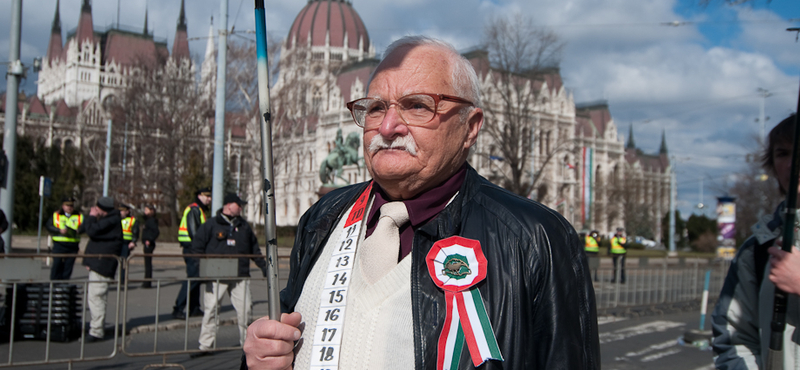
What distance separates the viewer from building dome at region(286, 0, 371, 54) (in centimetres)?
8738

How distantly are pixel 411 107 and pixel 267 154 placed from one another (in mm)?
516

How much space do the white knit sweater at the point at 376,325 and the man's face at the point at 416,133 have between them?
0.75 feet

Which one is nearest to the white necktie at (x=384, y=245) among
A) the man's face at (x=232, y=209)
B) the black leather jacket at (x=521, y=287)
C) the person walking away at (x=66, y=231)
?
the black leather jacket at (x=521, y=287)

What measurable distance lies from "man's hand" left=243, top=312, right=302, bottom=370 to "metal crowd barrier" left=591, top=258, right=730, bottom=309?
1083cm

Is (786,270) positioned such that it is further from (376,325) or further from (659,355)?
(659,355)

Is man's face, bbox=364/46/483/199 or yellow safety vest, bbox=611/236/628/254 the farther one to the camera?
yellow safety vest, bbox=611/236/628/254

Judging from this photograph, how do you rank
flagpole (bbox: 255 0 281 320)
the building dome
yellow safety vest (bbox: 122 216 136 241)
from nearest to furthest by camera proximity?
1. flagpole (bbox: 255 0 281 320)
2. yellow safety vest (bbox: 122 216 136 241)
3. the building dome

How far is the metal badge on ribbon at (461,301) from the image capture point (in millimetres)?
1485

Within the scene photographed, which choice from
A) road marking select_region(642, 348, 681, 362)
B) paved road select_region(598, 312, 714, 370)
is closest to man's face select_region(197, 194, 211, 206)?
paved road select_region(598, 312, 714, 370)

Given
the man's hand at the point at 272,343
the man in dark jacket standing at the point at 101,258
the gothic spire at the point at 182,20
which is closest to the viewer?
the man's hand at the point at 272,343

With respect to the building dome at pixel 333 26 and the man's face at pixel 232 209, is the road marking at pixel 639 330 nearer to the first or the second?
the man's face at pixel 232 209

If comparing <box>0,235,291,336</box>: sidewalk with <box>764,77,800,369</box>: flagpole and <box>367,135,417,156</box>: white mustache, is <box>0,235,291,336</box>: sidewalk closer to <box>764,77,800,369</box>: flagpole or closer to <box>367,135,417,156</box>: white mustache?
<box>367,135,417,156</box>: white mustache

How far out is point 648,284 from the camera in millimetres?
12711

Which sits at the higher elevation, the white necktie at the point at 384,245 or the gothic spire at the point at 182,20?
the gothic spire at the point at 182,20
